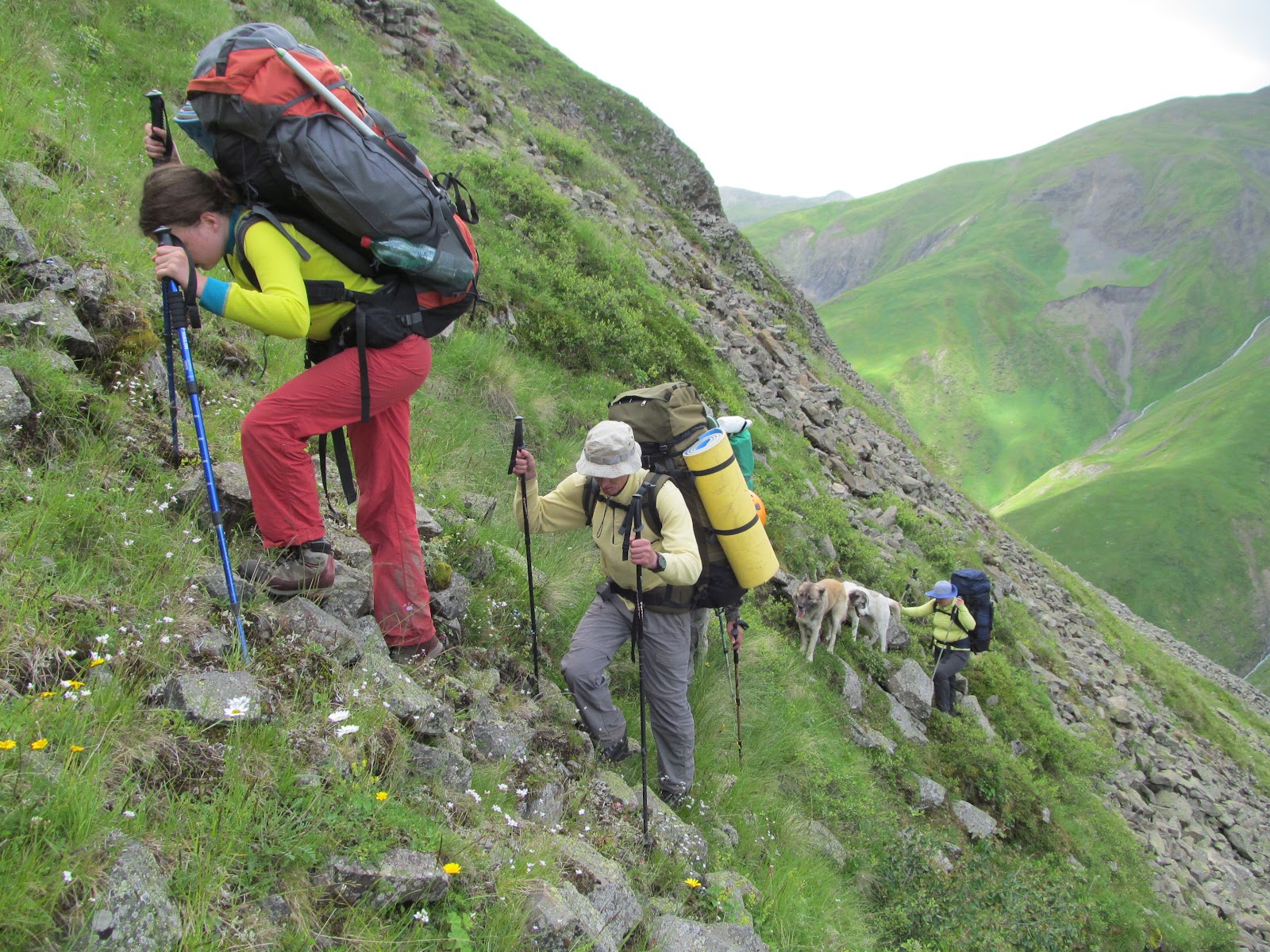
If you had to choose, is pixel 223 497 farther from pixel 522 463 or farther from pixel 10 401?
pixel 522 463

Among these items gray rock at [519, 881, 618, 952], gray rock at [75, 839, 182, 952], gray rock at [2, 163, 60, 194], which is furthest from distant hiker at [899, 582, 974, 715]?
gray rock at [2, 163, 60, 194]

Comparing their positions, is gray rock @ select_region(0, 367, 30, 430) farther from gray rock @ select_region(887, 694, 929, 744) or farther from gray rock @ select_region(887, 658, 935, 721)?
gray rock @ select_region(887, 658, 935, 721)

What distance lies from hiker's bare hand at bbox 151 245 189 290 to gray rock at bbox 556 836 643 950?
3.34 m

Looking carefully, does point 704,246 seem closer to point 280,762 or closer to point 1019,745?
point 1019,745

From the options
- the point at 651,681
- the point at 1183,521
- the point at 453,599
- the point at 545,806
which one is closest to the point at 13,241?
the point at 453,599

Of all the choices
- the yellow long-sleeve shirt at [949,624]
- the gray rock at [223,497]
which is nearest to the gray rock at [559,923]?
the gray rock at [223,497]

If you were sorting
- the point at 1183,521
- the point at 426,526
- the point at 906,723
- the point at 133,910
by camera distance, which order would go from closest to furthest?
the point at 133,910
the point at 426,526
the point at 906,723
the point at 1183,521

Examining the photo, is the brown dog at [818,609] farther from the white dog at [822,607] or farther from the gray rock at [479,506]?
the gray rock at [479,506]

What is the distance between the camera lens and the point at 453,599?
5.54 m

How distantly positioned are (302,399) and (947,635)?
38.0ft

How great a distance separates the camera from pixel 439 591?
5543 millimetres

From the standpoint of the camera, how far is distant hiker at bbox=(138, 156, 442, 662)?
11.5ft

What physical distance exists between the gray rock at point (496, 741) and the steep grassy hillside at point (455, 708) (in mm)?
20

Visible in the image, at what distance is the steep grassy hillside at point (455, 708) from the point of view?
111 inches
